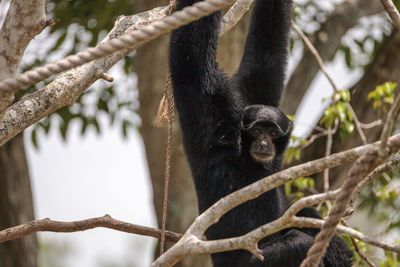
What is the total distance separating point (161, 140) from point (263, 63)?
7.90ft

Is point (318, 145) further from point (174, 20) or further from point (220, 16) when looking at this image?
point (174, 20)

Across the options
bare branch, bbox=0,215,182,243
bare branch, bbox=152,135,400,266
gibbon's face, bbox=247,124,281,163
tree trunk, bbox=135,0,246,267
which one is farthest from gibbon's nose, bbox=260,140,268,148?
tree trunk, bbox=135,0,246,267

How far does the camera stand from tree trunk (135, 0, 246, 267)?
6840mm

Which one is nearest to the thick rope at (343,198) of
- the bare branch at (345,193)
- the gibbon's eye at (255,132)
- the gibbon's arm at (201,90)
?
the bare branch at (345,193)

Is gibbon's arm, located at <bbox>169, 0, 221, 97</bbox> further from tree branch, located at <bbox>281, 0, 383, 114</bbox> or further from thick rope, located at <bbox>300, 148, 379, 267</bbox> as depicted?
tree branch, located at <bbox>281, 0, 383, 114</bbox>

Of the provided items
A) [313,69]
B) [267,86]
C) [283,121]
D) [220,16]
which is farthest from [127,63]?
[220,16]

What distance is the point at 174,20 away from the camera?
232 cm

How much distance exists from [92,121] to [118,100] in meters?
0.54

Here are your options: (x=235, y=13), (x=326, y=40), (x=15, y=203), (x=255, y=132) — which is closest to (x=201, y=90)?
(x=235, y=13)

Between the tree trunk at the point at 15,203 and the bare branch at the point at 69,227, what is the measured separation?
133 inches

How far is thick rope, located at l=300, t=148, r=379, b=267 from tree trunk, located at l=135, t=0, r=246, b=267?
458cm

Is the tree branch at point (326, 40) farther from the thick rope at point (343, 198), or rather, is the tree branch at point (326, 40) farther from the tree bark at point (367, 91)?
the thick rope at point (343, 198)

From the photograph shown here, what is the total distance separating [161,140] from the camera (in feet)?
23.1

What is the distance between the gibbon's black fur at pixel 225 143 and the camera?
372cm
